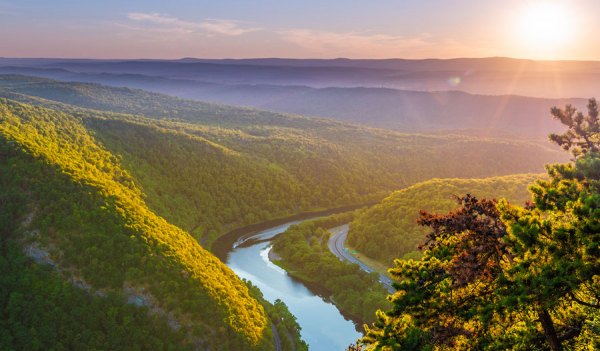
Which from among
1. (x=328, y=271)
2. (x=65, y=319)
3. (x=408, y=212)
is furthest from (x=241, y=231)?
(x=65, y=319)

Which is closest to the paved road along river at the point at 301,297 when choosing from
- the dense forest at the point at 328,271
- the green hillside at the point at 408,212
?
the dense forest at the point at 328,271

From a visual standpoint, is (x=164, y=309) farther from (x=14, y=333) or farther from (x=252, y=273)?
(x=252, y=273)

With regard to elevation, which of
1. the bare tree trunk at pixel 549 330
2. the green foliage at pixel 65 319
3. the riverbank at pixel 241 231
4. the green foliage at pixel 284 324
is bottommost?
the riverbank at pixel 241 231

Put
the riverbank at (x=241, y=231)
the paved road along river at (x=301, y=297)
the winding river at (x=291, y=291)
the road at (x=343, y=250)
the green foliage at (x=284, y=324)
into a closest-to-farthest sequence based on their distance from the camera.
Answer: the green foliage at (x=284, y=324)
the paved road along river at (x=301, y=297)
the winding river at (x=291, y=291)
the road at (x=343, y=250)
the riverbank at (x=241, y=231)

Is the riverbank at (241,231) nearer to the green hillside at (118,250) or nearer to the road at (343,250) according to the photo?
the road at (343,250)

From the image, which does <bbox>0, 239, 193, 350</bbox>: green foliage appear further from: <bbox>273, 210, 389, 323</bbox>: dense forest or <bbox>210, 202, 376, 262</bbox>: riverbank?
<bbox>210, 202, 376, 262</bbox>: riverbank

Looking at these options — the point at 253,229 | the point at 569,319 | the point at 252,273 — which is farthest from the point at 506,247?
the point at 253,229

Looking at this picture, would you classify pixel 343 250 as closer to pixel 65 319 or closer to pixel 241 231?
pixel 241 231
